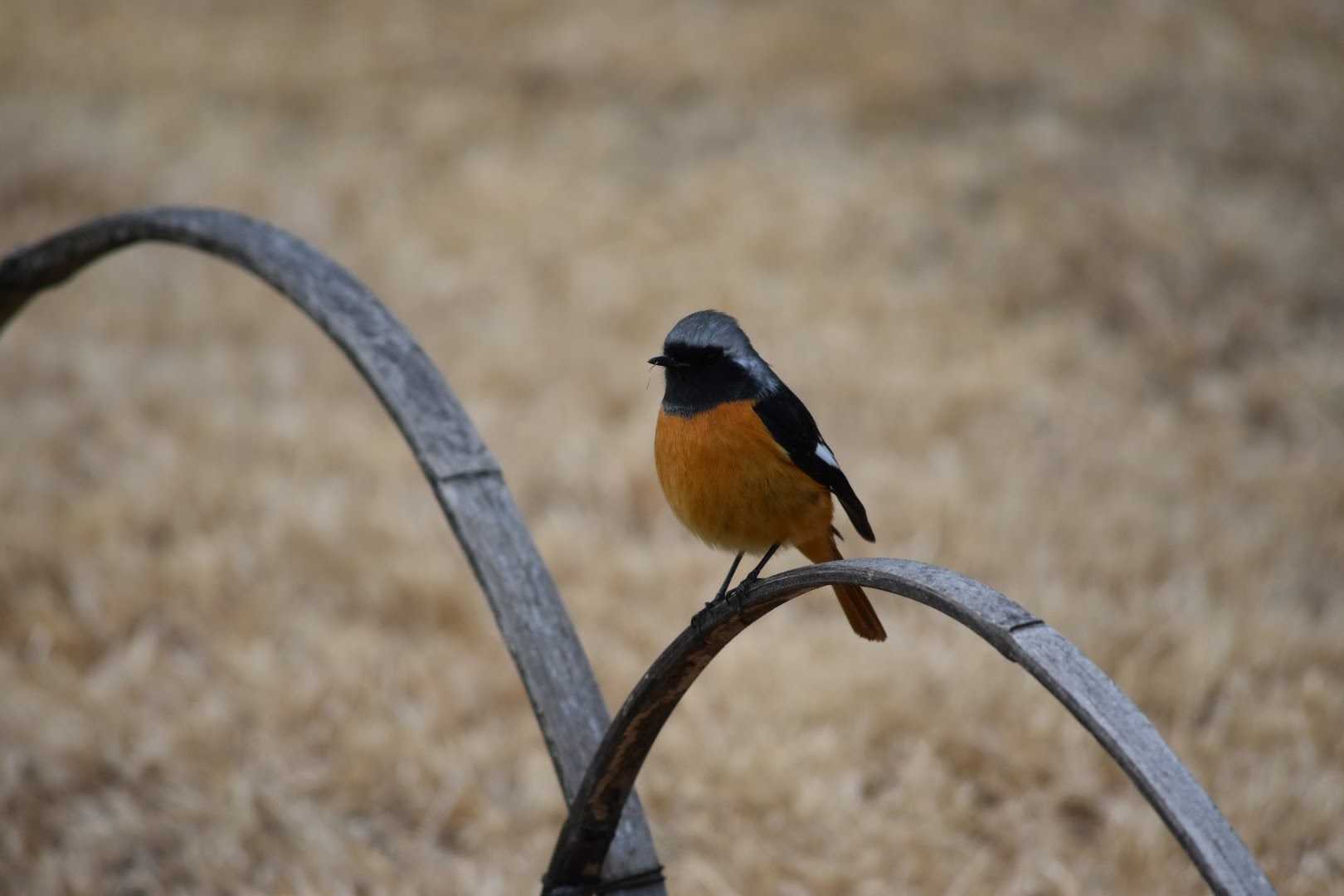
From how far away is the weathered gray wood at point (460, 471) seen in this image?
188 centimetres

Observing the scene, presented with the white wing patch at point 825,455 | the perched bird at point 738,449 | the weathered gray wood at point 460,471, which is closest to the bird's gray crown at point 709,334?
the perched bird at point 738,449

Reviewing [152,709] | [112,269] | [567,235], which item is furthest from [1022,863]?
[112,269]

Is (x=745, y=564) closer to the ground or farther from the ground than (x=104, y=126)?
closer to the ground

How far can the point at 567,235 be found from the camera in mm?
7164

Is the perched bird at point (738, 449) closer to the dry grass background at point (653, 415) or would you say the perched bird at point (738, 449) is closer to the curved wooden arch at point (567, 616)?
the curved wooden arch at point (567, 616)

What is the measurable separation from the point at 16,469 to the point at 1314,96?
311 inches

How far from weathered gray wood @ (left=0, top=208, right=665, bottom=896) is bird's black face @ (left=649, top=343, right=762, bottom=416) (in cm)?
37

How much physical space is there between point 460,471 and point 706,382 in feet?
1.51

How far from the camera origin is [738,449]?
1.75 meters

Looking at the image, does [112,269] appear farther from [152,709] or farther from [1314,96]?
[1314,96]

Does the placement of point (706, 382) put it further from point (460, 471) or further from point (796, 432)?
point (460, 471)

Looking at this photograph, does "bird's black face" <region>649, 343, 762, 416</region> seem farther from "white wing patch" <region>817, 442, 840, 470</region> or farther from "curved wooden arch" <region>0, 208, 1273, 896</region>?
"curved wooden arch" <region>0, 208, 1273, 896</region>

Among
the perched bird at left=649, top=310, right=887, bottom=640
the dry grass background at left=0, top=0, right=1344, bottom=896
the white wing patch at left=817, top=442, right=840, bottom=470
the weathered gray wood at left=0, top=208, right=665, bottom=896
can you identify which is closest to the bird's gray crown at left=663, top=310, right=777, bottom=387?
the perched bird at left=649, top=310, right=887, bottom=640

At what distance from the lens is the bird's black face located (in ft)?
5.69
